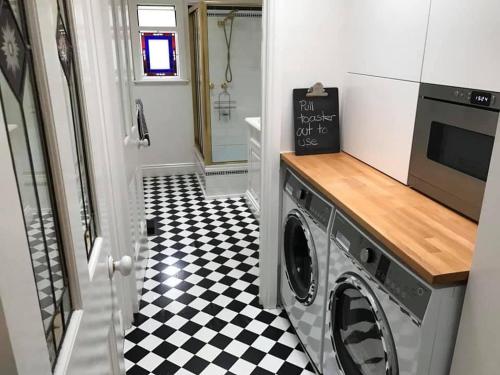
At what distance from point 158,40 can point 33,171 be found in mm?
4264

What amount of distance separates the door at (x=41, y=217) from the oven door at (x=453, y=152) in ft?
4.01

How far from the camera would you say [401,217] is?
1.44 meters

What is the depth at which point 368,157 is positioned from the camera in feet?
6.82

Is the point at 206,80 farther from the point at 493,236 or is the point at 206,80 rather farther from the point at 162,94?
the point at 493,236

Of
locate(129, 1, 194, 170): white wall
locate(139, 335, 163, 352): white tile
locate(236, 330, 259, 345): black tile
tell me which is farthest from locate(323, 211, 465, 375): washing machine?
locate(129, 1, 194, 170): white wall

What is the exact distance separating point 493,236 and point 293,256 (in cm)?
137

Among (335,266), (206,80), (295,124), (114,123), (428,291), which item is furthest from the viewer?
(206,80)

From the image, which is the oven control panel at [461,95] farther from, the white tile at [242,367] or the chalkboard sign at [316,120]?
the white tile at [242,367]

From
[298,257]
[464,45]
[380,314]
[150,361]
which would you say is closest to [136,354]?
[150,361]

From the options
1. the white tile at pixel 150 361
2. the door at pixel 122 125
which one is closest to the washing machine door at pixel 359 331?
the white tile at pixel 150 361

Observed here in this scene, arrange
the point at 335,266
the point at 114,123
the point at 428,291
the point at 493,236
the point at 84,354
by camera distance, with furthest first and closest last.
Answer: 1. the point at 114,123
2. the point at 335,266
3. the point at 428,291
4. the point at 493,236
5. the point at 84,354

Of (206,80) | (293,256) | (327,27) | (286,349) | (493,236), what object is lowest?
(286,349)

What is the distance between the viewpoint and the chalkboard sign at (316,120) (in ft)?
7.24

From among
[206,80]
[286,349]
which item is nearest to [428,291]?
[286,349]
